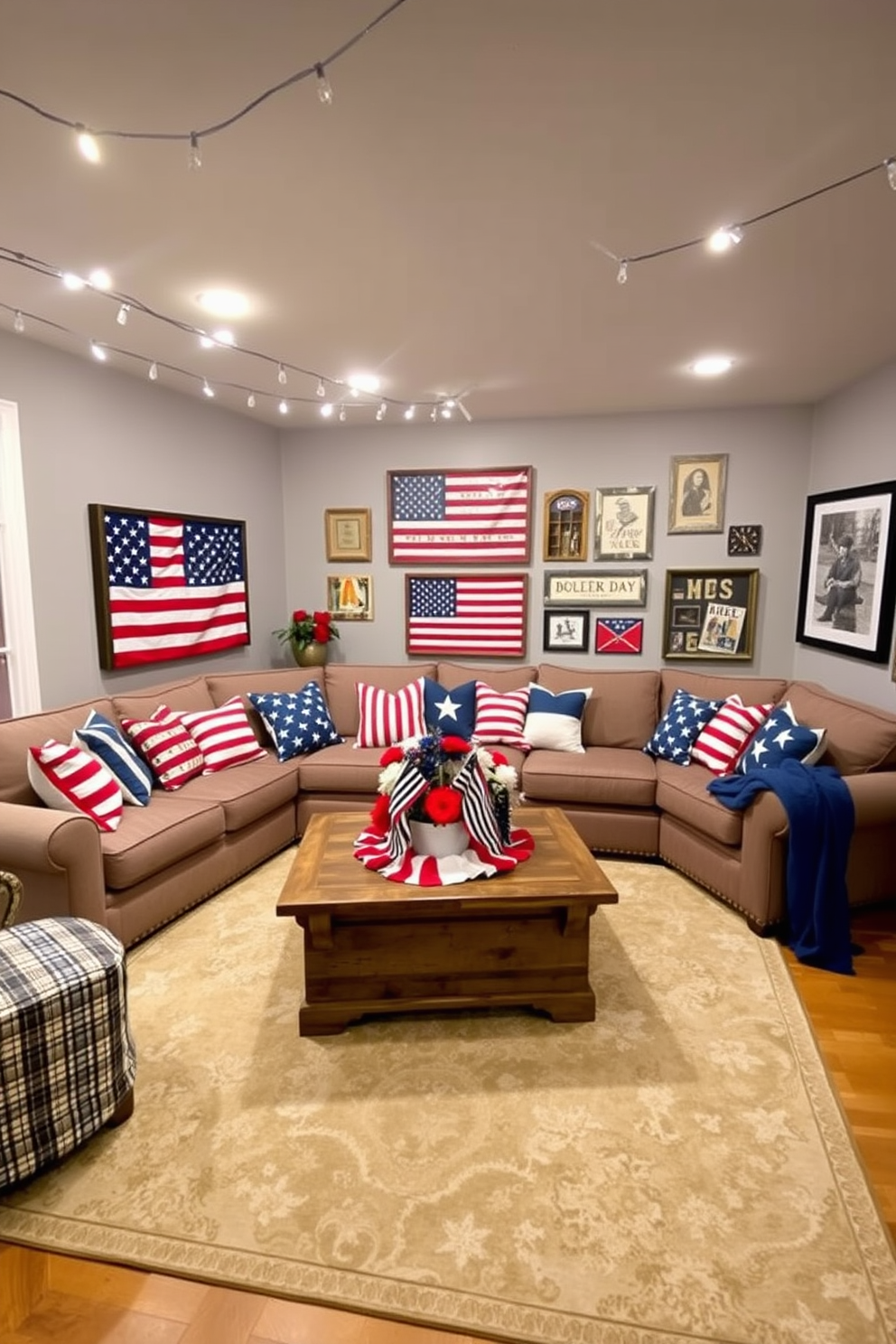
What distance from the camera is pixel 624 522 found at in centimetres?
443

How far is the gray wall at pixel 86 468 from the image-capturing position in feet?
9.84

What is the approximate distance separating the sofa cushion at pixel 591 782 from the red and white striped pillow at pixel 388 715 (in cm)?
79

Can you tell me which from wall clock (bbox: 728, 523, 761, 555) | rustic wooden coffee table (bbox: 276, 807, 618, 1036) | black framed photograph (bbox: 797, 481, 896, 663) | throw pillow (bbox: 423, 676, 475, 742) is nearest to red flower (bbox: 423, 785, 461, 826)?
rustic wooden coffee table (bbox: 276, 807, 618, 1036)

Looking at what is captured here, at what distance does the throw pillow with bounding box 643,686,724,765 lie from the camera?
3.61m

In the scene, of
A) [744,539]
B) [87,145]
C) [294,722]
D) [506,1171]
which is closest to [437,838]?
[506,1171]

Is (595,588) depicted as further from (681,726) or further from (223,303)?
(223,303)

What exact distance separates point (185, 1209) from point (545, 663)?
3492 millimetres

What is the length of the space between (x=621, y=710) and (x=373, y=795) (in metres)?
1.61

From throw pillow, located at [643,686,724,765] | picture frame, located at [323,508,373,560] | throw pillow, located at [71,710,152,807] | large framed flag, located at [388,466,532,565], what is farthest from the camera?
picture frame, located at [323,508,373,560]

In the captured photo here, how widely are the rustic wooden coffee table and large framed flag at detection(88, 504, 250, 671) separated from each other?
6.58ft

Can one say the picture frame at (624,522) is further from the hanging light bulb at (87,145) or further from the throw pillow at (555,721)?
the hanging light bulb at (87,145)

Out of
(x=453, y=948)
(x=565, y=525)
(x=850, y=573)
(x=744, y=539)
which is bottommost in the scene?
(x=453, y=948)

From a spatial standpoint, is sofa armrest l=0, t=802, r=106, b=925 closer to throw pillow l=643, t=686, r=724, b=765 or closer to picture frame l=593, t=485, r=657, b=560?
throw pillow l=643, t=686, r=724, b=765

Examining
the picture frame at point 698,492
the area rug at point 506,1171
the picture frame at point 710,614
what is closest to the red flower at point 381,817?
the area rug at point 506,1171
